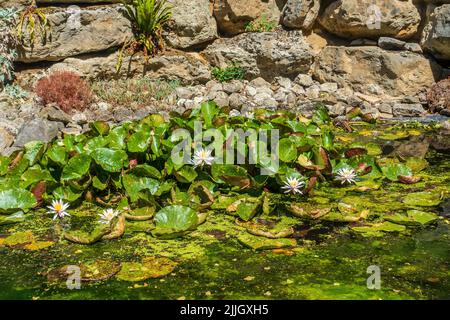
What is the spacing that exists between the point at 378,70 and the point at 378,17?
782 millimetres

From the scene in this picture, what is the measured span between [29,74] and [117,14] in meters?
1.54

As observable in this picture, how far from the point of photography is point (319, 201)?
3.80 meters

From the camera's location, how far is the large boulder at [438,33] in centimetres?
786

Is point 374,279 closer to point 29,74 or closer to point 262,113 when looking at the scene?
point 262,113

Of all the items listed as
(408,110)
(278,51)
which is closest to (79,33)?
(278,51)

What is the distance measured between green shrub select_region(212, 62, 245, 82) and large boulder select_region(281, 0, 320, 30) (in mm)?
1089

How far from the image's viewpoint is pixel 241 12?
871 cm

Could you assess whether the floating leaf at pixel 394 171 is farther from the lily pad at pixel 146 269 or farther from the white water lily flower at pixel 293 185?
the lily pad at pixel 146 269

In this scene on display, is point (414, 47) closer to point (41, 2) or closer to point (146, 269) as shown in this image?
point (41, 2)

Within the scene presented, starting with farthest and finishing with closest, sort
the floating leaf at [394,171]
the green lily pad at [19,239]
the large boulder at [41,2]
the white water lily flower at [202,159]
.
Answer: the large boulder at [41,2], the floating leaf at [394,171], the white water lily flower at [202,159], the green lily pad at [19,239]

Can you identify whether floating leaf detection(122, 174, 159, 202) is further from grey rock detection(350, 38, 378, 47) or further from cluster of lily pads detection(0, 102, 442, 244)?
grey rock detection(350, 38, 378, 47)

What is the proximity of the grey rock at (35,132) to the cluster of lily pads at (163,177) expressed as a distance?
1371mm

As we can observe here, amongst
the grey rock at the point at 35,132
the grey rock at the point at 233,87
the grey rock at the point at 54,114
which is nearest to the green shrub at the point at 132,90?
the grey rock at the point at 233,87

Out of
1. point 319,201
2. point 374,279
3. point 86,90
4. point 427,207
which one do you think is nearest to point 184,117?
point 319,201
